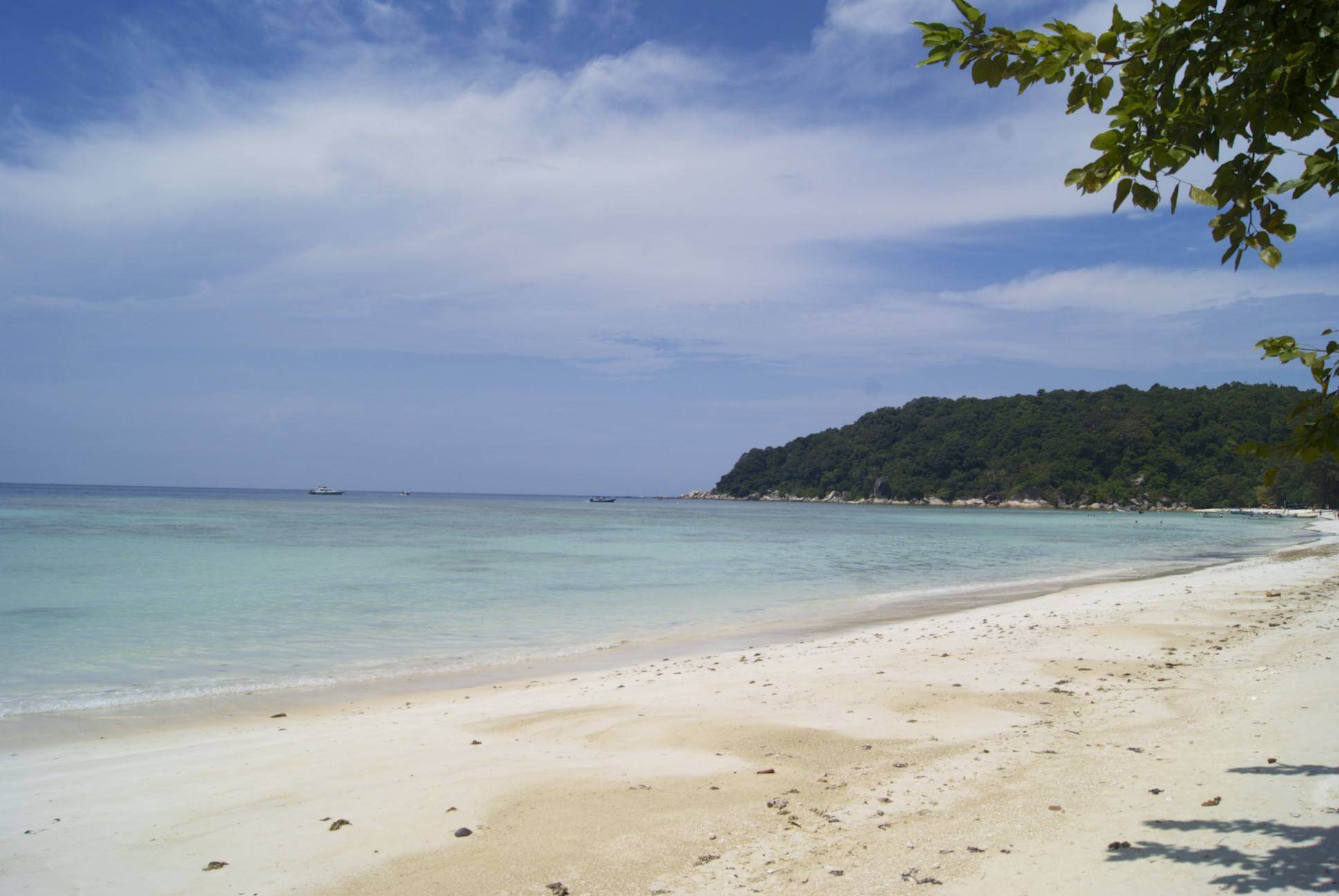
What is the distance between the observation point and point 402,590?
20.1m

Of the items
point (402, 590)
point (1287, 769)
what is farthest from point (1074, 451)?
point (1287, 769)

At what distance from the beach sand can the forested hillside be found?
3295 inches

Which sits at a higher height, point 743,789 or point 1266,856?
point 1266,856

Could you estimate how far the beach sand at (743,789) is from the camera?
13.2 feet

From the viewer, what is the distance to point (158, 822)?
5.21 meters

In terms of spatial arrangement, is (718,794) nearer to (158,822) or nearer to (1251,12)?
(158,822)

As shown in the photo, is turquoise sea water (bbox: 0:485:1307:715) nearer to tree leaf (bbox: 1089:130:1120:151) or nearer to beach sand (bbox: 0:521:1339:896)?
beach sand (bbox: 0:521:1339:896)

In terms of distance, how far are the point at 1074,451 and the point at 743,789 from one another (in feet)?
451

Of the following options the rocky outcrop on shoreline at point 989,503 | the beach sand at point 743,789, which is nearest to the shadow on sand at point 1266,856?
the beach sand at point 743,789

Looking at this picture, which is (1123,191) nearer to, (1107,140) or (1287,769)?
(1107,140)

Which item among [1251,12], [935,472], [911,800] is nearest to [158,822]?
[911,800]

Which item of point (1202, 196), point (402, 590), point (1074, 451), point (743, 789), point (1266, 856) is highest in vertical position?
point (1074, 451)

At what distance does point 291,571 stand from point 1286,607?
23.1 meters

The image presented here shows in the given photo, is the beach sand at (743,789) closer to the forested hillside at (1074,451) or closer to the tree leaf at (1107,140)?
the tree leaf at (1107,140)
